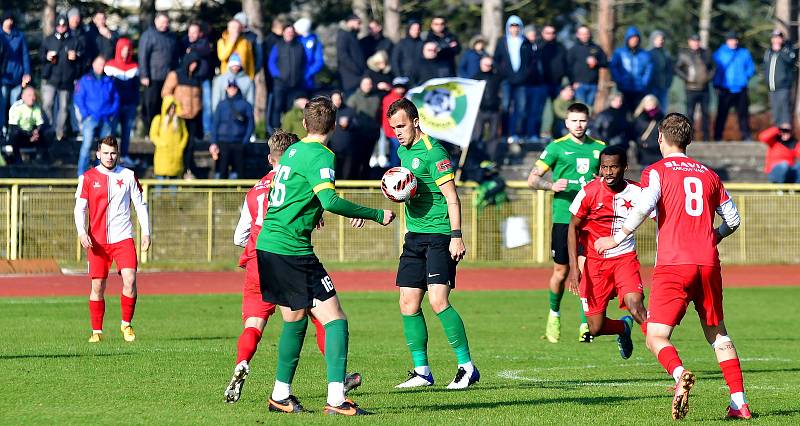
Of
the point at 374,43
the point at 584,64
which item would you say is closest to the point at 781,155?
the point at 584,64

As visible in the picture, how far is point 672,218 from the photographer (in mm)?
9125

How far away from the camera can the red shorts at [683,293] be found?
908 centimetres

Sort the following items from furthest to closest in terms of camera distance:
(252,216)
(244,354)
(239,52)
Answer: (239,52)
(252,216)
(244,354)

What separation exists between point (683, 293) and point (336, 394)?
2179 mm

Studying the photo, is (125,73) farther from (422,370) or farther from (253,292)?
(422,370)

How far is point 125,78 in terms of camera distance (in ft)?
78.3

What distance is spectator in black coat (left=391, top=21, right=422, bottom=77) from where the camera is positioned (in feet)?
84.5

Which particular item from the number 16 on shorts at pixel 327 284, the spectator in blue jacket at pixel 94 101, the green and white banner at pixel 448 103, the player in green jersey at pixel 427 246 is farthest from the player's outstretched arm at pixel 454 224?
the green and white banner at pixel 448 103

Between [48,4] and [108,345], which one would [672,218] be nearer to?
[108,345]

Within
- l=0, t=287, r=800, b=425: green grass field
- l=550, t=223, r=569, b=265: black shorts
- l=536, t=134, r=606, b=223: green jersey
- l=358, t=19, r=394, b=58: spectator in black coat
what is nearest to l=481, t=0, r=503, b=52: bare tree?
l=358, t=19, r=394, b=58: spectator in black coat

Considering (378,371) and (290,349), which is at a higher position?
(290,349)

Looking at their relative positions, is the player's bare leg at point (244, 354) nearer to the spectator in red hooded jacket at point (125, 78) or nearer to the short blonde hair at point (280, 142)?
the short blonde hair at point (280, 142)

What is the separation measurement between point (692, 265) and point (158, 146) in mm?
16011

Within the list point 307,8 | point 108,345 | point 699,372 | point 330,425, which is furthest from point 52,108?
point 307,8
